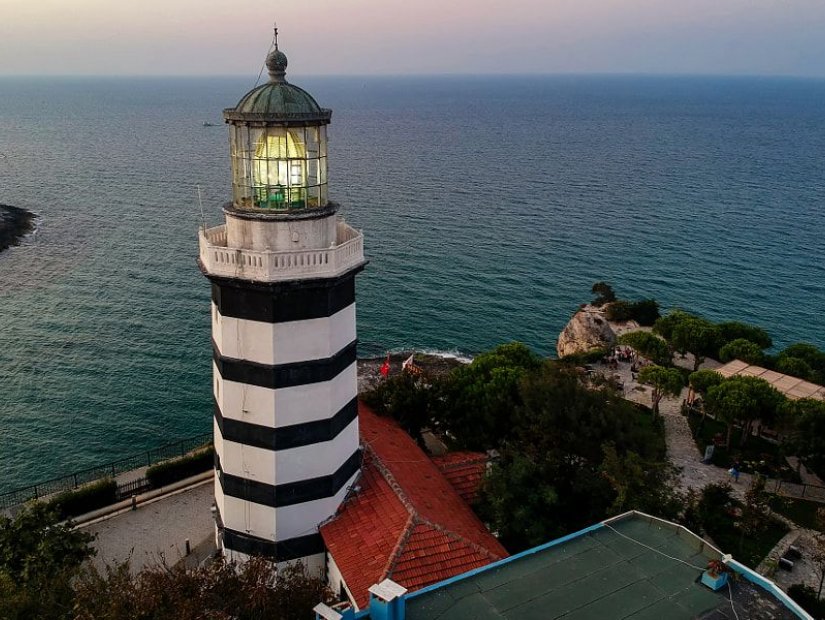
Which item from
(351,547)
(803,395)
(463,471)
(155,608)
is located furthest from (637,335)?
(155,608)

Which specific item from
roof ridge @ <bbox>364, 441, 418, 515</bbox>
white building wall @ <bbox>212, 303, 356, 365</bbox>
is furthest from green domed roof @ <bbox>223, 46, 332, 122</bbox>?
roof ridge @ <bbox>364, 441, 418, 515</bbox>

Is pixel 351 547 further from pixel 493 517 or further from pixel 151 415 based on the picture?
pixel 151 415

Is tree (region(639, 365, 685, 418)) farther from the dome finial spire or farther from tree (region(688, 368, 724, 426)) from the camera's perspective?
the dome finial spire

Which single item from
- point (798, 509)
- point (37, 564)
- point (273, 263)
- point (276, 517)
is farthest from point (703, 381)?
point (37, 564)

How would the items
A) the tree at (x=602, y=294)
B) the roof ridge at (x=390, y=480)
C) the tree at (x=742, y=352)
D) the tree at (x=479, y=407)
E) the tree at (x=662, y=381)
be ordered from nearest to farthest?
the roof ridge at (x=390, y=480)
the tree at (x=479, y=407)
the tree at (x=662, y=381)
the tree at (x=742, y=352)
the tree at (x=602, y=294)

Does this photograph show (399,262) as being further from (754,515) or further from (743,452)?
(754,515)

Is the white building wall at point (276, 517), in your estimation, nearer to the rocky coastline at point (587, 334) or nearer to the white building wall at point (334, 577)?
the white building wall at point (334, 577)

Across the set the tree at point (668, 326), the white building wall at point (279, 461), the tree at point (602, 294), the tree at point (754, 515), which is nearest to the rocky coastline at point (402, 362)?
the tree at point (668, 326)

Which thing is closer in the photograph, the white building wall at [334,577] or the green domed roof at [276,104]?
the green domed roof at [276,104]
